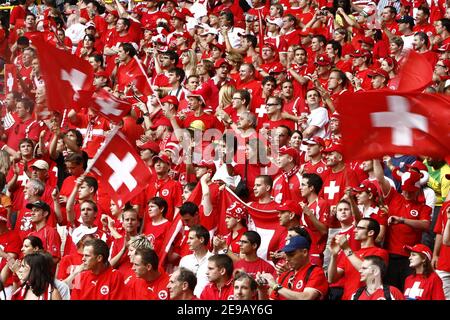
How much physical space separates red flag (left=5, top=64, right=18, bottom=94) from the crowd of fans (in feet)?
0.10

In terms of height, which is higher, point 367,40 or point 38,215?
point 367,40

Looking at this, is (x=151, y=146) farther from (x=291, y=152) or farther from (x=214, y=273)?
(x=214, y=273)

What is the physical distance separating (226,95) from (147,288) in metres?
5.06

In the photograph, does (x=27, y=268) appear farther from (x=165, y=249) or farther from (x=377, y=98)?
(x=377, y=98)

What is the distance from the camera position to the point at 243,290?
9328 millimetres

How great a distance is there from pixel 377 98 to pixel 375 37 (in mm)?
8042

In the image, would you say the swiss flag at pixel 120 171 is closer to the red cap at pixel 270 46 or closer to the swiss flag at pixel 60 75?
the swiss flag at pixel 60 75

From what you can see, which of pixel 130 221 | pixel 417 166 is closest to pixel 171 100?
pixel 130 221

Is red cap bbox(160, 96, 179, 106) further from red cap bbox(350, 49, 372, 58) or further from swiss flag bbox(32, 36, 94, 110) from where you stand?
swiss flag bbox(32, 36, 94, 110)

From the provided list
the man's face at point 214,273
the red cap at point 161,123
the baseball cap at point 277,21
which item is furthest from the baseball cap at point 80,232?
the baseball cap at point 277,21

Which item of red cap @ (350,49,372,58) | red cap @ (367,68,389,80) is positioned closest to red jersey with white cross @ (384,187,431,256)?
red cap @ (367,68,389,80)

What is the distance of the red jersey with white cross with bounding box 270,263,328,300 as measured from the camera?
32.1 feet

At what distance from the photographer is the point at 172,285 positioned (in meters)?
9.55

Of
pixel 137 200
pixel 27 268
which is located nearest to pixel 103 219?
pixel 137 200
